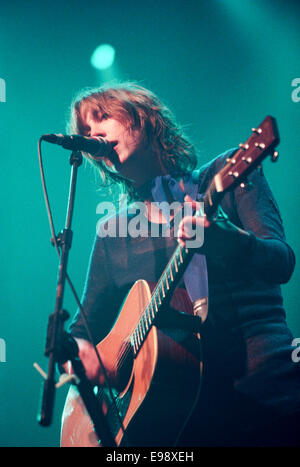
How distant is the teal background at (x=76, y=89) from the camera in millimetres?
3102

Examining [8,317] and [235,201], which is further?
[8,317]

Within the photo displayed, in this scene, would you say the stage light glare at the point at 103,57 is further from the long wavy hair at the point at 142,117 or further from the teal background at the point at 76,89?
the long wavy hair at the point at 142,117

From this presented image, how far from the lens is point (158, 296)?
4.60ft

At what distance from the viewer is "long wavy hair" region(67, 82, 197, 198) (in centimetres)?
212

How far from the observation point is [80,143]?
1.54 meters

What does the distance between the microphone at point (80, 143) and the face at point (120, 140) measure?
0.57ft

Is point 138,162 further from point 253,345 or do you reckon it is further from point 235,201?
point 253,345

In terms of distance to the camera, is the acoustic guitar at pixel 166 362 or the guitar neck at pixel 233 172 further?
the acoustic guitar at pixel 166 362

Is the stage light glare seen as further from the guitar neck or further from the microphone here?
the guitar neck

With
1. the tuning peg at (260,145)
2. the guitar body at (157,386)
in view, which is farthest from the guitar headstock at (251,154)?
the guitar body at (157,386)

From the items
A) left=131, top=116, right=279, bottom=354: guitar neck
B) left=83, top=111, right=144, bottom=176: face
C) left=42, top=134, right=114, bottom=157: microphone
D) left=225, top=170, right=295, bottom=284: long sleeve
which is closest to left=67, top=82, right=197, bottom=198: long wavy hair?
left=83, top=111, right=144, bottom=176: face

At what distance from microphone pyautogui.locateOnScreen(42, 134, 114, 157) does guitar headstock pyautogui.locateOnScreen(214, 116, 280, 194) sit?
0.69 m

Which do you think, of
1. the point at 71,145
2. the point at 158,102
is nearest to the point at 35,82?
the point at 158,102

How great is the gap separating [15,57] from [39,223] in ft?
5.29
